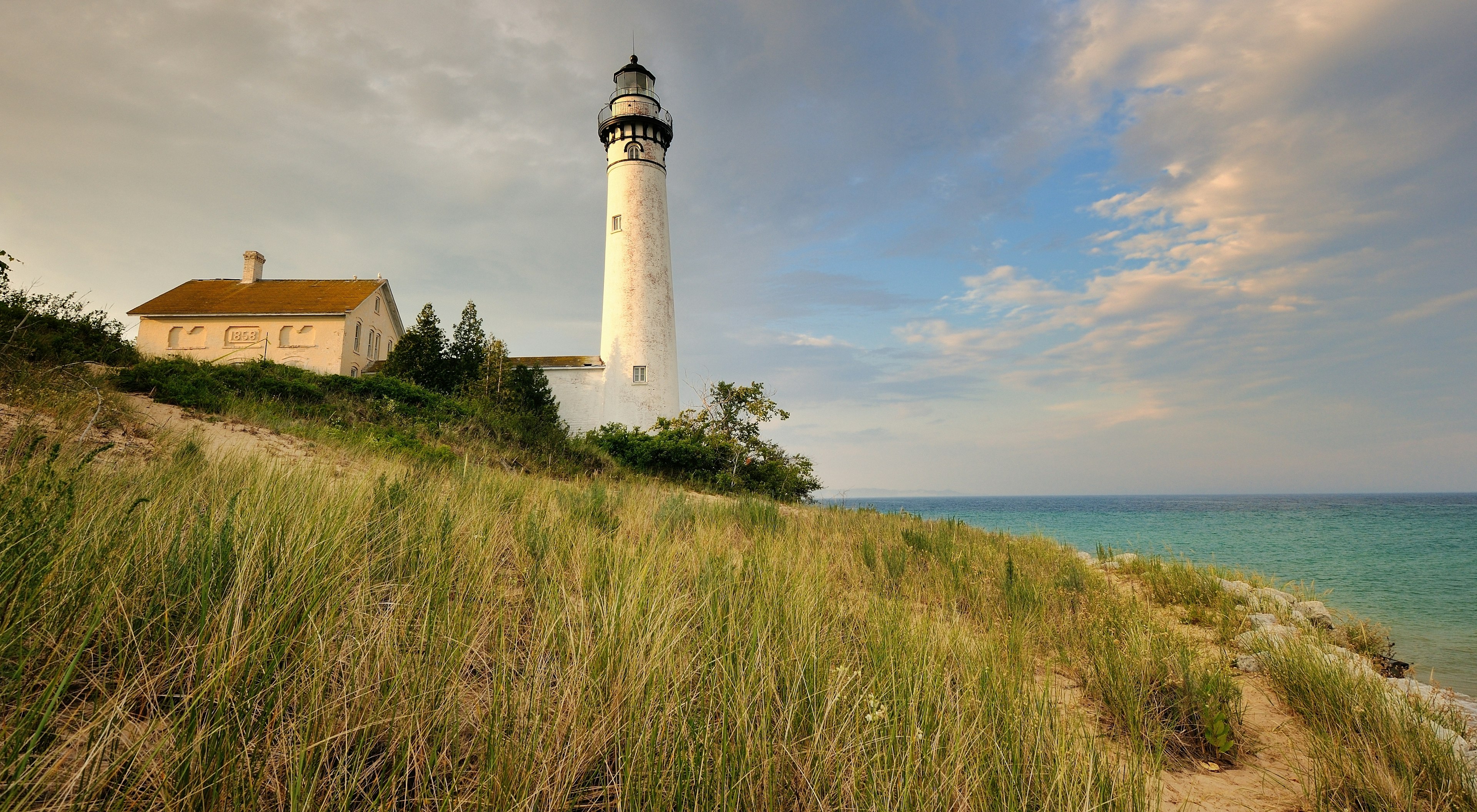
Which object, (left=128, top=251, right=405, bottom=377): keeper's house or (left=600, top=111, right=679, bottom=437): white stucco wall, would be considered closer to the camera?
(left=600, top=111, right=679, bottom=437): white stucco wall

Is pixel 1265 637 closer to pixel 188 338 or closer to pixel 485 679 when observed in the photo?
pixel 485 679

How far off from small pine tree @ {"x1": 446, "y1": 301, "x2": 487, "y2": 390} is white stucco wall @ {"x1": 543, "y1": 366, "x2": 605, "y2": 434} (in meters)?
2.77

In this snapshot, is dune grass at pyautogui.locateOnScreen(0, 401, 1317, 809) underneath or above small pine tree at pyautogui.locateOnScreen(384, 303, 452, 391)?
underneath

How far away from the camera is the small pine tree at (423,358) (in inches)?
915

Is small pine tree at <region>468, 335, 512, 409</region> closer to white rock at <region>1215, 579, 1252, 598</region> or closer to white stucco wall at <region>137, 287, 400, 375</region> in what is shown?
white stucco wall at <region>137, 287, 400, 375</region>

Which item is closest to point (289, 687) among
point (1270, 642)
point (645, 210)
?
point (1270, 642)

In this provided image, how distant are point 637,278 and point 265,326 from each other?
17291mm

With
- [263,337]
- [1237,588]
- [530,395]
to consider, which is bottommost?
[1237,588]

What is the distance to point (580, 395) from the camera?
78.8 ft

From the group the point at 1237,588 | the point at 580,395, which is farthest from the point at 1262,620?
the point at 580,395

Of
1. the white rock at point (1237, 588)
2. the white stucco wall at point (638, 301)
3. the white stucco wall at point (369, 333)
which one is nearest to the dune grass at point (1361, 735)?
the white rock at point (1237, 588)

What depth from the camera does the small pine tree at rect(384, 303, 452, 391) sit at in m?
23.2

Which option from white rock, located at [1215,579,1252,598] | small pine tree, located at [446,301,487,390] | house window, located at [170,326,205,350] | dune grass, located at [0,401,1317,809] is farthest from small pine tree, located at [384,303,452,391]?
white rock, located at [1215,579,1252,598]

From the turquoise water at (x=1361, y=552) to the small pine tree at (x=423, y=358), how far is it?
55.9ft
